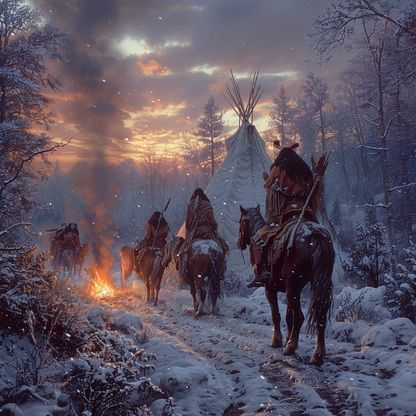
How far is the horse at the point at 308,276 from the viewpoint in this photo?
3.90 m

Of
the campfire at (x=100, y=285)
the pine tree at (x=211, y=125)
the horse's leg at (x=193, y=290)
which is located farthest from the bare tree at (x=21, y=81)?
the pine tree at (x=211, y=125)

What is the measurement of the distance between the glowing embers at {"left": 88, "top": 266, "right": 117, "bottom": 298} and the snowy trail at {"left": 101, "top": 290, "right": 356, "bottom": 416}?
6374mm

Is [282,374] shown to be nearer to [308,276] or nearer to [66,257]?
[308,276]

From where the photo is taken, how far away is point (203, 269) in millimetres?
7926

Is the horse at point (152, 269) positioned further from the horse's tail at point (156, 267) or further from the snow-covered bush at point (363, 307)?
the snow-covered bush at point (363, 307)

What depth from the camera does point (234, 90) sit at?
1582 cm

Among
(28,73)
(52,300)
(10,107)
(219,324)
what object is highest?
(28,73)

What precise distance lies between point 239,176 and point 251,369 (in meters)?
12.3

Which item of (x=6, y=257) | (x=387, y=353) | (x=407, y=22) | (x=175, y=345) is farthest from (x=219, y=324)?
(x=407, y=22)

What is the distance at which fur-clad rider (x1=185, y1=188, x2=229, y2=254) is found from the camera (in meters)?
8.48

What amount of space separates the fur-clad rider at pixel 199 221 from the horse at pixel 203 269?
0.19 metres

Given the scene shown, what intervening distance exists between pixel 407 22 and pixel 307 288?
882 cm

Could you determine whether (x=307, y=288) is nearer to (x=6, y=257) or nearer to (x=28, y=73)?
(x=6, y=257)

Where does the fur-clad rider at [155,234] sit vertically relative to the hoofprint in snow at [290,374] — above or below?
above
